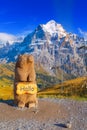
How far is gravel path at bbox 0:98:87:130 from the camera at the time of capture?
109 feet

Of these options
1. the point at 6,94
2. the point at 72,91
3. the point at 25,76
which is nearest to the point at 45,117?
the point at 25,76

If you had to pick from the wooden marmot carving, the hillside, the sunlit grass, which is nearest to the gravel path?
the wooden marmot carving

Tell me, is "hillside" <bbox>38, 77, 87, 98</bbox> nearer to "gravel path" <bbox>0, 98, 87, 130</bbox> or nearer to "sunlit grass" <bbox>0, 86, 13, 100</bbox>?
"sunlit grass" <bbox>0, 86, 13, 100</bbox>

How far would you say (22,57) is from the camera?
139 feet

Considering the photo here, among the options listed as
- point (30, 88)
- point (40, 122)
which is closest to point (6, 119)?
point (40, 122)

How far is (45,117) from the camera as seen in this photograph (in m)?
37.2

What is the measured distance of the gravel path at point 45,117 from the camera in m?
33.1

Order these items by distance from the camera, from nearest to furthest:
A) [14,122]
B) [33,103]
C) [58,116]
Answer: [14,122], [58,116], [33,103]

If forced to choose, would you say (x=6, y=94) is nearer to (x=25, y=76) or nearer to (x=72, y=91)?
(x=72, y=91)

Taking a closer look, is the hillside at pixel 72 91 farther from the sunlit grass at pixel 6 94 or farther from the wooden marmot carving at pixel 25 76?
the wooden marmot carving at pixel 25 76

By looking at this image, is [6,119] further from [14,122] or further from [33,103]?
[33,103]

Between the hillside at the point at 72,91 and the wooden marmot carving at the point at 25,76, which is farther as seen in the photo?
the hillside at the point at 72,91

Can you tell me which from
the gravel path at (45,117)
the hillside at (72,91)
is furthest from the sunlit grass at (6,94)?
the gravel path at (45,117)

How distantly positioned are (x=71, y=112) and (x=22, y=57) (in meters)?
9.44
